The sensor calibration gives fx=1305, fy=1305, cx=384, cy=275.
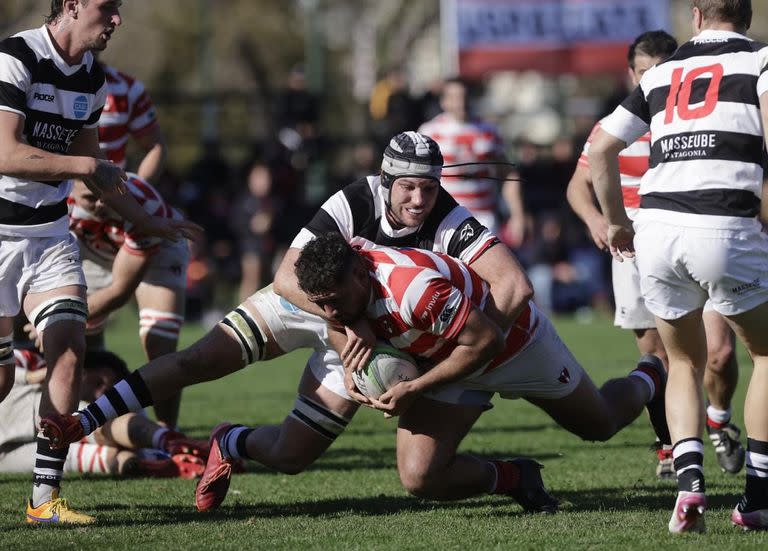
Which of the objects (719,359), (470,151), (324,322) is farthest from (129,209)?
(470,151)

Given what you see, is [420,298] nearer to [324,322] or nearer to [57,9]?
[324,322]

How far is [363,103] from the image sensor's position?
27.6 metres

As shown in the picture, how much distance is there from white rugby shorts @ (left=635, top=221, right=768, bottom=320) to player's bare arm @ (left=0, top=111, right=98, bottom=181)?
2.30 m

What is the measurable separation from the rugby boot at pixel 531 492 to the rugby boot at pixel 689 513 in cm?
86

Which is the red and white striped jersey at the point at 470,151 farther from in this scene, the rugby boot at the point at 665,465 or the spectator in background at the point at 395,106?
the spectator in background at the point at 395,106

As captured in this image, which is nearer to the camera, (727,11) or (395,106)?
(727,11)

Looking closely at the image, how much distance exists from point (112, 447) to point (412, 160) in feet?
8.24

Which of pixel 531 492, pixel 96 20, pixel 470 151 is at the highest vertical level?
pixel 96 20

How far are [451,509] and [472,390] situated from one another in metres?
0.60

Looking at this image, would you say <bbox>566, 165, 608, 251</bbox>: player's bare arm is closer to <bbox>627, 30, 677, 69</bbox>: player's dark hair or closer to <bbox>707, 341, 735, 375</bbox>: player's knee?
<bbox>627, 30, 677, 69</bbox>: player's dark hair

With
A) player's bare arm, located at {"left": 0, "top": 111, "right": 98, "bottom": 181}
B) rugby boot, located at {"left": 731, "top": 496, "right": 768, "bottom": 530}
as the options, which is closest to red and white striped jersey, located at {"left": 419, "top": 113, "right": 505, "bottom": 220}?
player's bare arm, located at {"left": 0, "top": 111, "right": 98, "bottom": 181}

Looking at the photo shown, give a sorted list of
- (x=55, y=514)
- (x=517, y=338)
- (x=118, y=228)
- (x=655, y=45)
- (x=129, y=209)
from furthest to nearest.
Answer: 1. (x=118, y=228)
2. (x=655, y=45)
3. (x=129, y=209)
4. (x=517, y=338)
5. (x=55, y=514)

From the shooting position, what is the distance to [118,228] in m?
7.46

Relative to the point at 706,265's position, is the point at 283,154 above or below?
below
